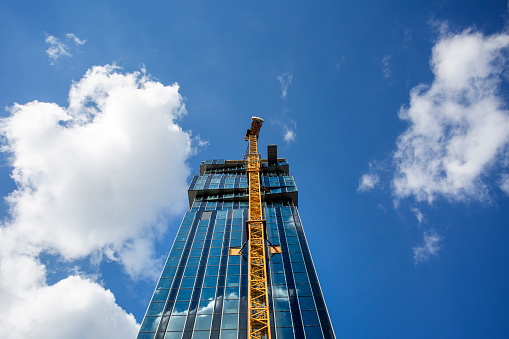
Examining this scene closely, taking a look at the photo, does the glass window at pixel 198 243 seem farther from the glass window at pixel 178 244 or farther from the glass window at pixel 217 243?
the glass window at pixel 178 244

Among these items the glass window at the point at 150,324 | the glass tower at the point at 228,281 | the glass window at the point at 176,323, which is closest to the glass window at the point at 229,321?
the glass tower at the point at 228,281

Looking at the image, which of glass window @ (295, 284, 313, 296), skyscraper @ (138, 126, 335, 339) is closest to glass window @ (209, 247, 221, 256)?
skyscraper @ (138, 126, 335, 339)

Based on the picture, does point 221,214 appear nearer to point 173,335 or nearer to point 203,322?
point 203,322

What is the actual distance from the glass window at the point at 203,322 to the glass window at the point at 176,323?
155 cm

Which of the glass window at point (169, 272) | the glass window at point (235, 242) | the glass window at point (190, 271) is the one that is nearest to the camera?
the glass window at point (190, 271)

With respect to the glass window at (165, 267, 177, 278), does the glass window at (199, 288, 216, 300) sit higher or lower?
lower

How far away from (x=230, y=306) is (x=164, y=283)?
1056cm

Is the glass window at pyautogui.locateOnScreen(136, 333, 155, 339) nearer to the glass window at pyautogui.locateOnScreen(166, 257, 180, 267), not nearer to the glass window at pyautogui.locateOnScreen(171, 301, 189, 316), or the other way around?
the glass window at pyautogui.locateOnScreen(171, 301, 189, 316)

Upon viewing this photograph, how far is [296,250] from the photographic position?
47.9m

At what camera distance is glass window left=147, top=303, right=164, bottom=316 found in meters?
38.0

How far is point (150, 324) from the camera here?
119 feet

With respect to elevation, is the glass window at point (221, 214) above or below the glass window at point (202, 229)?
above

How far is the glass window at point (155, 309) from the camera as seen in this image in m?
38.0

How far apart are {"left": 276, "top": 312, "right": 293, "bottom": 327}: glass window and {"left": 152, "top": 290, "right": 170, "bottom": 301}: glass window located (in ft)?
48.6
